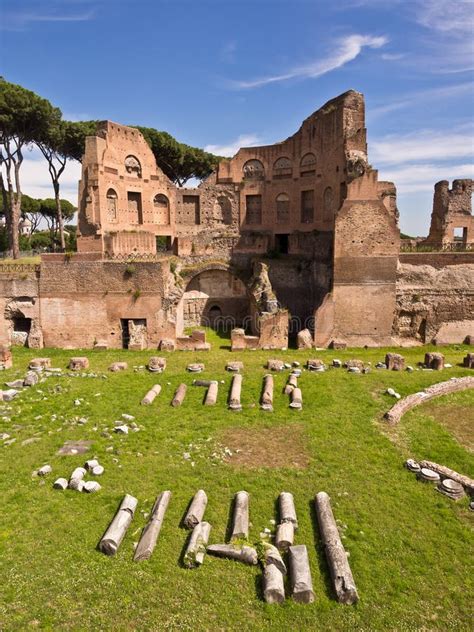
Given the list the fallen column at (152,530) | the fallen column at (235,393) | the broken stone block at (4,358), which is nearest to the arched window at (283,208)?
the fallen column at (235,393)

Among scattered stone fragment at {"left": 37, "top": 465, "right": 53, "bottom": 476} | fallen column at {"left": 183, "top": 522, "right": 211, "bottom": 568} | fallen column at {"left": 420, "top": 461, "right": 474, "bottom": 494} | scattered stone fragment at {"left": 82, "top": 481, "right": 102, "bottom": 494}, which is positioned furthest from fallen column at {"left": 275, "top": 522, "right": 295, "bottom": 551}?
scattered stone fragment at {"left": 37, "top": 465, "right": 53, "bottom": 476}

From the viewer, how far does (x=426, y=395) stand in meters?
12.4

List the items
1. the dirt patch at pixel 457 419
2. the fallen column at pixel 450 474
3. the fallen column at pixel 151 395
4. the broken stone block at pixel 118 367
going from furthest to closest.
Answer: the broken stone block at pixel 118 367
the fallen column at pixel 151 395
the dirt patch at pixel 457 419
the fallen column at pixel 450 474

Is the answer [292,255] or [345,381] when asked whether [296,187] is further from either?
[345,381]

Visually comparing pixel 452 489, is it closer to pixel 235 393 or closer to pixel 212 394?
pixel 235 393

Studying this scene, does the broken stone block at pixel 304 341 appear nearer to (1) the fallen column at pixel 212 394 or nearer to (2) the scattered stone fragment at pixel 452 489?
(1) the fallen column at pixel 212 394

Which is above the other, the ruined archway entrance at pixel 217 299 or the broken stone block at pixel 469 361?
the ruined archway entrance at pixel 217 299

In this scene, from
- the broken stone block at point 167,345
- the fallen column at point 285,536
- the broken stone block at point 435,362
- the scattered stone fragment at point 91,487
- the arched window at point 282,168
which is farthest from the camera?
the arched window at point 282,168

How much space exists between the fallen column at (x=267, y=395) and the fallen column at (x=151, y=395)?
10.3 ft

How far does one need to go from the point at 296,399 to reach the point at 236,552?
6.04m

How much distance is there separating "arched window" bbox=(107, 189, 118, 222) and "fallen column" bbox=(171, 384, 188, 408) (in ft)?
49.8

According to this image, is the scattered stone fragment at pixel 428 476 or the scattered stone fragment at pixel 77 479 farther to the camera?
the scattered stone fragment at pixel 428 476

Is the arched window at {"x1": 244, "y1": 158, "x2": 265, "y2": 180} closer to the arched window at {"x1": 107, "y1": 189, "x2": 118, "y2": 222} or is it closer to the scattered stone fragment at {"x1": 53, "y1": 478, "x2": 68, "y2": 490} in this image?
the arched window at {"x1": 107, "y1": 189, "x2": 118, "y2": 222}

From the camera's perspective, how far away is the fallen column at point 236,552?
6090 millimetres
